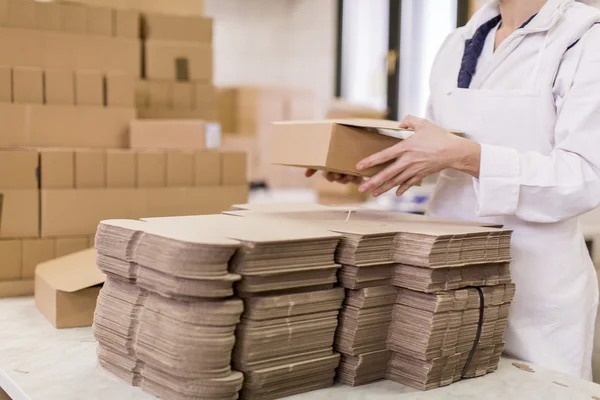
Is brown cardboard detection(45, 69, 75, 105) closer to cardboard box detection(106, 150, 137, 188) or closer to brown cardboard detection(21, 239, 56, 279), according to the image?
cardboard box detection(106, 150, 137, 188)

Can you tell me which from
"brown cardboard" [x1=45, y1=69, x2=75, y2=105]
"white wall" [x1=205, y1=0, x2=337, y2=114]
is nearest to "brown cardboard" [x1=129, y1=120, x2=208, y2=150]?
"brown cardboard" [x1=45, y1=69, x2=75, y2=105]

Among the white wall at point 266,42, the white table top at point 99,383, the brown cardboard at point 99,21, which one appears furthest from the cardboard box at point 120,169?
the white wall at point 266,42

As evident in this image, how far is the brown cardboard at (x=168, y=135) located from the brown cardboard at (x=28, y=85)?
0.30 meters

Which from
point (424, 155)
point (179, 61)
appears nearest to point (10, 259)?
point (179, 61)

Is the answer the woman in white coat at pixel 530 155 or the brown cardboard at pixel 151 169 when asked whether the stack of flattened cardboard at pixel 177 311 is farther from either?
the brown cardboard at pixel 151 169

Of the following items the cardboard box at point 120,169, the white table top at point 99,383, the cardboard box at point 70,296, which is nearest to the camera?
the white table top at point 99,383

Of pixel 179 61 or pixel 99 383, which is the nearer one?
pixel 99 383

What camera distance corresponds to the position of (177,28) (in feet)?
8.18

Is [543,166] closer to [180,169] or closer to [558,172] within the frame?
[558,172]

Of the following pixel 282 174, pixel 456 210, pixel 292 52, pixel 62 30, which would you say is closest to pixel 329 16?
pixel 292 52

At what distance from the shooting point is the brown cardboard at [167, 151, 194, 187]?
2.14 m

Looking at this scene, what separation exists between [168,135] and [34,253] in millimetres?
569

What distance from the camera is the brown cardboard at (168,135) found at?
2225 millimetres

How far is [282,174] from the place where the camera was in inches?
225
